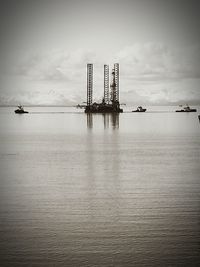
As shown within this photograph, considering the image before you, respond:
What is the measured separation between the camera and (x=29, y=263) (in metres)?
4.39

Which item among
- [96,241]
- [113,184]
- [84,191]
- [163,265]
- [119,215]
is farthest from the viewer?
[113,184]

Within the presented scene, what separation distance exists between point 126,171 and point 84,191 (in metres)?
3.35

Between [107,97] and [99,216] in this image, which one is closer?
[99,216]

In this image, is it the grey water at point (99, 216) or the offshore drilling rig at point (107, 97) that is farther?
the offshore drilling rig at point (107, 97)

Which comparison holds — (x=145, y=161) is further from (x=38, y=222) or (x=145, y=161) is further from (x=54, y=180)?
(x=38, y=222)

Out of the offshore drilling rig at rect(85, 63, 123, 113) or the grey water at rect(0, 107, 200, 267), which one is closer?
the grey water at rect(0, 107, 200, 267)

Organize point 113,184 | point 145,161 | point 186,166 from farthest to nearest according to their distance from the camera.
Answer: point 145,161 → point 186,166 → point 113,184

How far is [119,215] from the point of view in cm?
641

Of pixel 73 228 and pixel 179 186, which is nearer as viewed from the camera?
pixel 73 228

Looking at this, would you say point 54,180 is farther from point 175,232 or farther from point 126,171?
point 175,232

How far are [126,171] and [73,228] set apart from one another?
619cm

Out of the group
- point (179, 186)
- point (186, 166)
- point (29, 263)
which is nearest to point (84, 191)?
point (179, 186)

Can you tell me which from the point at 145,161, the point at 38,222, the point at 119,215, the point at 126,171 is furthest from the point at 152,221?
the point at 145,161

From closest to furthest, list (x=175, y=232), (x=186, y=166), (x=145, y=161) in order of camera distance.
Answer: (x=175, y=232), (x=186, y=166), (x=145, y=161)
